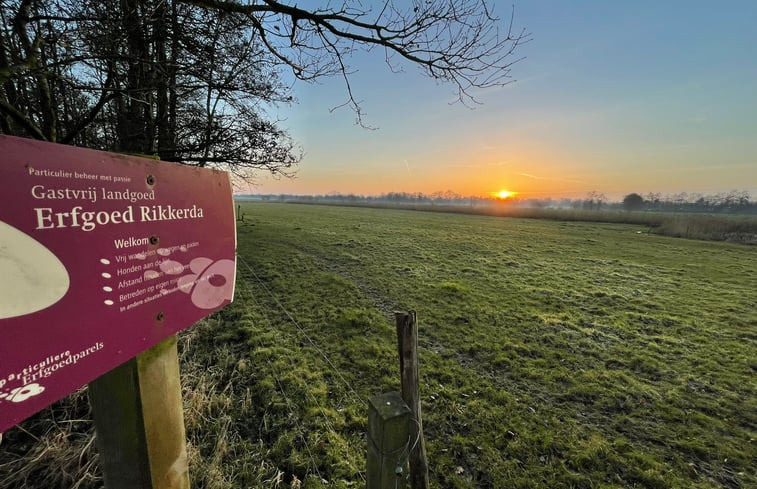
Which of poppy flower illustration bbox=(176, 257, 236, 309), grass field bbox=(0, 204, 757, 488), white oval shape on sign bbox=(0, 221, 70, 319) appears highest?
white oval shape on sign bbox=(0, 221, 70, 319)

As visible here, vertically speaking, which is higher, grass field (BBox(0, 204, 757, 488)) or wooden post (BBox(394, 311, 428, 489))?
wooden post (BBox(394, 311, 428, 489))

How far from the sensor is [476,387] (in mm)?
4578

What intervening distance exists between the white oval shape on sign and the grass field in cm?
264

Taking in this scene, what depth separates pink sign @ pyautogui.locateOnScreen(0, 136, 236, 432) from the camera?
0.77m

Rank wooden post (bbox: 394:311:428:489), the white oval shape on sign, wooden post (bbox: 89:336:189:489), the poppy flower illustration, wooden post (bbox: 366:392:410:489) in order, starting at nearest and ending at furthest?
the white oval shape on sign
wooden post (bbox: 89:336:189:489)
the poppy flower illustration
wooden post (bbox: 366:392:410:489)
wooden post (bbox: 394:311:428:489)

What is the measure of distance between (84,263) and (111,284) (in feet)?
0.35

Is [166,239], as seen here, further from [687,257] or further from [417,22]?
[687,257]

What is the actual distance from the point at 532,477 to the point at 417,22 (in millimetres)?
4927

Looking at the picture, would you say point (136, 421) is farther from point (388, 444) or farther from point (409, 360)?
point (409, 360)

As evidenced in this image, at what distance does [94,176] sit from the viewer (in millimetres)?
978

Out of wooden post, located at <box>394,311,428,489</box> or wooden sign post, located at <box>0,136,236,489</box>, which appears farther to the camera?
wooden post, located at <box>394,311,428,489</box>

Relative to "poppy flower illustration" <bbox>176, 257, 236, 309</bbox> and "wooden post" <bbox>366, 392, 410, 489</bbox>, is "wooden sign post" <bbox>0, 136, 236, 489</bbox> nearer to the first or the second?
"poppy flower illustration" <bbox>176, 257, 236, 309</bbox>

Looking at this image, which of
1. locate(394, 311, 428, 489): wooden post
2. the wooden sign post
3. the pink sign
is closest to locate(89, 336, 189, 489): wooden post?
the wooden sign post

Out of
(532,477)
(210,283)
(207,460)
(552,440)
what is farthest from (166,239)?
(552,440)
